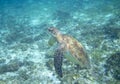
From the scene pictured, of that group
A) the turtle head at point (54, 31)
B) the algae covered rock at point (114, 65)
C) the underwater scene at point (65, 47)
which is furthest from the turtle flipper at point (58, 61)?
the algae covered rock at point (114, 65)

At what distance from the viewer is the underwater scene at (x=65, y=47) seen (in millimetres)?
5910

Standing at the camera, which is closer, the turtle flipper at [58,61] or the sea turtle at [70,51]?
the turtle flipper at [58,61]

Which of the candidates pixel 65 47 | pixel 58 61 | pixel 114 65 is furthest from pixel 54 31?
pixel 114 65

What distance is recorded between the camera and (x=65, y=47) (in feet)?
18.9

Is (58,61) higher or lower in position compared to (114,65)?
higher

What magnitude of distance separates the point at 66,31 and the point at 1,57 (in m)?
3.34

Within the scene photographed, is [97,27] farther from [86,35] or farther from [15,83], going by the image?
[15,83]

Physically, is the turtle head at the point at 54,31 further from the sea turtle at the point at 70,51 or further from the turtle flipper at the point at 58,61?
the turtle flipper at the point at 58,61

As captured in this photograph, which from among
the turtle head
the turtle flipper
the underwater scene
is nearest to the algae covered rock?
the underwater scene

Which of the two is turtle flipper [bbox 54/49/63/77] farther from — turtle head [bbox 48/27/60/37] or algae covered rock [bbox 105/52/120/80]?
algae covered rock [bbox 105/52/120/80]

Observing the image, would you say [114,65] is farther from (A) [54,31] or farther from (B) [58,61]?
(A) [54,31]

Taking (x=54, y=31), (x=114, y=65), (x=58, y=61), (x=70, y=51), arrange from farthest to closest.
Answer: (x=114, y=65) < (x=54, y=31) < (x=70, y=51) < (x=58, y=61)

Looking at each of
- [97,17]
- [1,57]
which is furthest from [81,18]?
[1,57]

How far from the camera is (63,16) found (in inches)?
511
